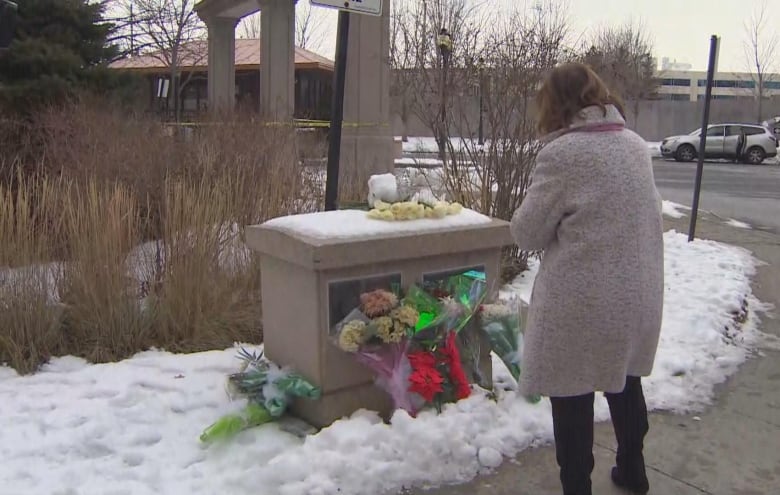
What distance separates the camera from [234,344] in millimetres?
4734

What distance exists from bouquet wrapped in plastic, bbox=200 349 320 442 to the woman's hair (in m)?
1.63

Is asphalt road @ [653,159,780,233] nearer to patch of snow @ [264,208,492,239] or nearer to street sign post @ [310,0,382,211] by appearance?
street sign post @ [310,0,382,211]

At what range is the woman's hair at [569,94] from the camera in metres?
2.72

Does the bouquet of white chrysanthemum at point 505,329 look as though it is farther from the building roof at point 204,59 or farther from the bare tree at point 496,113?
the building roof at point 204,59

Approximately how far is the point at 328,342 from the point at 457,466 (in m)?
0.78

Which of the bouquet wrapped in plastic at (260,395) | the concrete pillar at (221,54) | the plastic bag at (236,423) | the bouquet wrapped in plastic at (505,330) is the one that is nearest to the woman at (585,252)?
the bouquet wrapped in plastic at (505,330)

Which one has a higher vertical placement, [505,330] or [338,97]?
[338,97]

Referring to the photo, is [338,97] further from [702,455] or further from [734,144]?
[734,144]

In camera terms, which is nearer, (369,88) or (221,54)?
(369,88)

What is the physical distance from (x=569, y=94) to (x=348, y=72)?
36.4 ft

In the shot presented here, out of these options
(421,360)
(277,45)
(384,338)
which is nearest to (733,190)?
(277,45)

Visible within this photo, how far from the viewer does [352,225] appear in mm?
3672

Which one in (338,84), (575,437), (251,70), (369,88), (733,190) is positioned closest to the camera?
(575,437)

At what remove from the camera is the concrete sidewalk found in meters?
3.24
